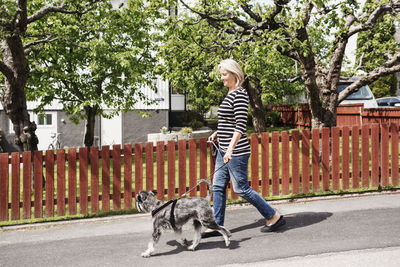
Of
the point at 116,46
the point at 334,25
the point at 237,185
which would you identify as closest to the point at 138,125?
the point at 116,46

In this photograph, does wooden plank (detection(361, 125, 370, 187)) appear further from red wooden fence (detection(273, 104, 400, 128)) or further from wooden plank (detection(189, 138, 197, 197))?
red wooden fence (detection(273, 104, 400, 128))

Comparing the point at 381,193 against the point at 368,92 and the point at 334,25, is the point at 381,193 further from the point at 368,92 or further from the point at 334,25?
A: the point at 368,92

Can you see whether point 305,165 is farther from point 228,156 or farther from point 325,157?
point 228,156

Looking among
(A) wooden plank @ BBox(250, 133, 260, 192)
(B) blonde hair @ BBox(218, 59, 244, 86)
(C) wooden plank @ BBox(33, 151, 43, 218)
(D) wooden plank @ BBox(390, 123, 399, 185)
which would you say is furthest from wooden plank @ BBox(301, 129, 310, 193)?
(C) wooden plank @ BBox(33, 151, 43, 218)

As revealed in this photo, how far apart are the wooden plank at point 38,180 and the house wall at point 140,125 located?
13.5 meters

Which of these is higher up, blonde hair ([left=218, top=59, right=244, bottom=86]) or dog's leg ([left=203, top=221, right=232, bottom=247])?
blonde hair ([left=218, top=59, right=244, bottom=86])

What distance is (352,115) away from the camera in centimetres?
1608

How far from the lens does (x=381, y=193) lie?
23.0 ft

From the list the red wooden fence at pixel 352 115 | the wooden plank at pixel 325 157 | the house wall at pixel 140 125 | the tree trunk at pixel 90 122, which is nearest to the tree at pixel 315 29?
the wooden plank at pixel 325 157

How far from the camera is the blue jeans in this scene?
4.65 m

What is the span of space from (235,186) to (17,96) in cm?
618

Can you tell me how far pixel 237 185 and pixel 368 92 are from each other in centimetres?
1518

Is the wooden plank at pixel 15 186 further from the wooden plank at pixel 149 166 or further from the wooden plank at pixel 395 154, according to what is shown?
the wooden plank at pixel 395 154

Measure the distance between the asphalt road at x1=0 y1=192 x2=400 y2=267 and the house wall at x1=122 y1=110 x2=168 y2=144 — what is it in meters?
13.8
